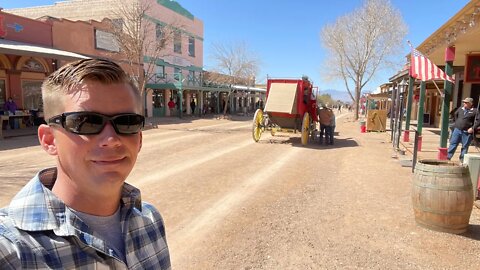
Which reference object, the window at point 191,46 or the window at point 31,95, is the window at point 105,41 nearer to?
the window at point 31,95

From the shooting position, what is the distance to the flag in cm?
793

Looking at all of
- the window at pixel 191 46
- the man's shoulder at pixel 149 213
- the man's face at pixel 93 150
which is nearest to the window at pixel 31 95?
the window at pixel 191 46

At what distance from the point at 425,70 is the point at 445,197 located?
4684 millimetres

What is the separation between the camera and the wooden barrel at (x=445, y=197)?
446cm

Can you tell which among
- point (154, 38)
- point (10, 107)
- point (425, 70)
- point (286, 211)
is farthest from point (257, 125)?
point (154, 38)

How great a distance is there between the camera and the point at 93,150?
1219mm

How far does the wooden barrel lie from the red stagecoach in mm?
8276

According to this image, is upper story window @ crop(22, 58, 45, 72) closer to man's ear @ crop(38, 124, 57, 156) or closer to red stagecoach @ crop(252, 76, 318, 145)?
red stagecoach @ crop(252, 76, 318, 145)

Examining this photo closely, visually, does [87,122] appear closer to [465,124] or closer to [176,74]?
[465,124]

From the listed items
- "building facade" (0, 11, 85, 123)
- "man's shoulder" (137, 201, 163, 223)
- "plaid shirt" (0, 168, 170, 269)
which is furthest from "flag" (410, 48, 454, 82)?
"building facade" (0, 11, 85, 123)

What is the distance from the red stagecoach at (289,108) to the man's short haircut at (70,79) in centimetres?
1175

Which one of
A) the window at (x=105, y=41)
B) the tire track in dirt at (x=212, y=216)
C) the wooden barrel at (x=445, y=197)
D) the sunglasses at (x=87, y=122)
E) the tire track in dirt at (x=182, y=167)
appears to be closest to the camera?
the sunglasses at (x=87, y=122)

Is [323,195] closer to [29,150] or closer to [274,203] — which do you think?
[274,203]

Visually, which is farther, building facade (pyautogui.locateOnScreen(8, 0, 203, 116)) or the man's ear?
building facade (pyautogui.locateOnScreen(8, 0, 203, 116))
